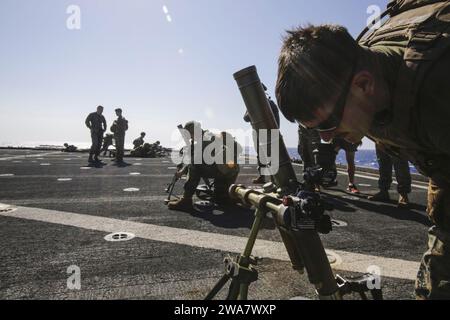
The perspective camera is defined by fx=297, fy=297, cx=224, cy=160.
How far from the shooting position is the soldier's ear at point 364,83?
57.4 inches

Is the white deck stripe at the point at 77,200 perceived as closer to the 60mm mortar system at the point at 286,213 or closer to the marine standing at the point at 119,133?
the 60mm mortar system at the point at 286,213

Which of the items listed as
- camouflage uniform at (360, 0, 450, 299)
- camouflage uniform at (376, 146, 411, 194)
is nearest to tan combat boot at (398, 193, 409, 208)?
camouflage uniform at (376, 146, 411, 194)

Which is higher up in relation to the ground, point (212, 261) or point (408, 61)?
point (408, 61)

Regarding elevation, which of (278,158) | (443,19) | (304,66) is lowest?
(278,158)

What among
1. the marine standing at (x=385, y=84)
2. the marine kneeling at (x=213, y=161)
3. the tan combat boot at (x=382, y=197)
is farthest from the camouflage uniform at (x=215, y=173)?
the marine standing at (x=385, y=84)

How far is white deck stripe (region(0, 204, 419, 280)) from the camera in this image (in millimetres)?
3215

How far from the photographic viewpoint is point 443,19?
134 cm

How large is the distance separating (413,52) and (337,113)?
0.41m

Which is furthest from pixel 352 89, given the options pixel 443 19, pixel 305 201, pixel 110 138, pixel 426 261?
pixel 110 138

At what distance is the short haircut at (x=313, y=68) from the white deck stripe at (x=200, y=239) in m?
2.27

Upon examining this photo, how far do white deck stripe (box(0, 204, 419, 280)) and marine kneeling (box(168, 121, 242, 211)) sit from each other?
167 centimetres

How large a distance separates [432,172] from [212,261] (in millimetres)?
2319

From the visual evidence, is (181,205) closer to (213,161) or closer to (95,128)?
Answer: (213,161)
